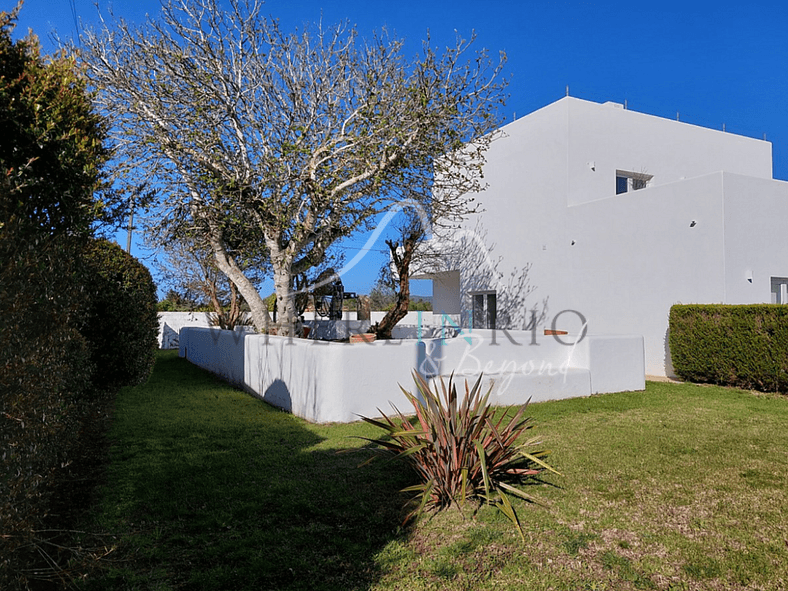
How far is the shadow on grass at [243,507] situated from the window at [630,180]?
13.4 meters

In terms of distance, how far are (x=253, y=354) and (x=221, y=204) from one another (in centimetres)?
337

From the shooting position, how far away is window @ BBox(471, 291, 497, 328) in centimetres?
1953

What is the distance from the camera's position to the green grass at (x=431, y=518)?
11.0 feet

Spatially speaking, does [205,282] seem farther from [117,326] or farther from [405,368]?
[405,368]

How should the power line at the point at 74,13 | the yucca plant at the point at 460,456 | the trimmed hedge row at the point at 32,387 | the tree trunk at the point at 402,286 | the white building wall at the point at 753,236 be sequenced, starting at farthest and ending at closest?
the tree trunk at the point at 402,286 → the white building wall at the point at 753,236 → the power line at the point at 74,13 → the yucca plant at the point at 460,456 → the trimmed hedge row at the point at 32,387

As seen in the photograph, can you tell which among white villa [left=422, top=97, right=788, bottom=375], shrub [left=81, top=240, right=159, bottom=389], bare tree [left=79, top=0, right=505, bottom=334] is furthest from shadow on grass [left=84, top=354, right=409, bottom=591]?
white villa [left=422, top=97, right=788, bottom=375]

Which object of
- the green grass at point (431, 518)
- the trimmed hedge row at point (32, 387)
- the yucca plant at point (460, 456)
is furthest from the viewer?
the yucca plant at point (460, 456)

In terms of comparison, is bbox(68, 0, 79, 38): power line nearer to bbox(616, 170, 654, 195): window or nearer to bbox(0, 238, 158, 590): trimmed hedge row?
bbox(0, 238, 158, 590): trimmed hedge row

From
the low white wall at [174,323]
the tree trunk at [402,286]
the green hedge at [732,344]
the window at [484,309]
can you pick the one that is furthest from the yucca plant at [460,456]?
the low white wall at [174,323]

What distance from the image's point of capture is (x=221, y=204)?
11.1 metres

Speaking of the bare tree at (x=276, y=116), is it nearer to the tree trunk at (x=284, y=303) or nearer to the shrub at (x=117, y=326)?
the tree trunk at (x=284, y=303)

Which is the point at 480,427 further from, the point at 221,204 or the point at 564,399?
the point at 221,204

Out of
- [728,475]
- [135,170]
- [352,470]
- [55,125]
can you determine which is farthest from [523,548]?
[135,170]

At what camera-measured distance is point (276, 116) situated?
11258mm
